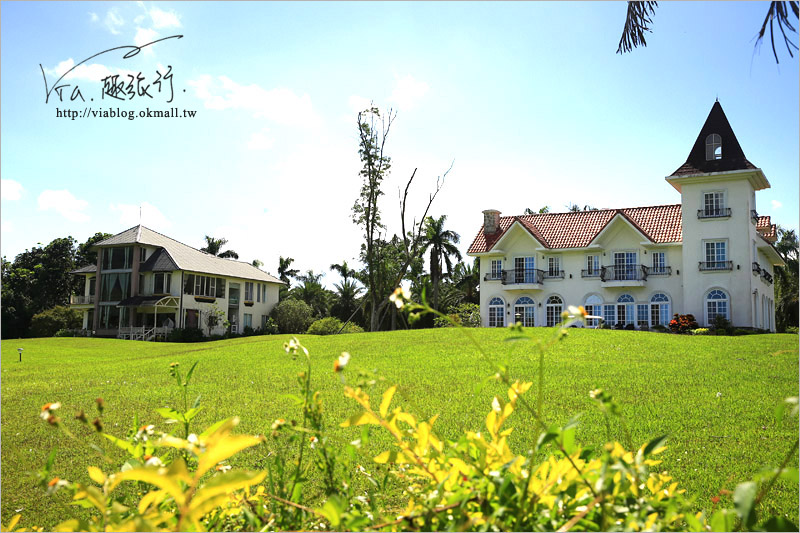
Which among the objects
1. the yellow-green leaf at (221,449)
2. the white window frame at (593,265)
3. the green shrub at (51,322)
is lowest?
the green shrub at (51,322)

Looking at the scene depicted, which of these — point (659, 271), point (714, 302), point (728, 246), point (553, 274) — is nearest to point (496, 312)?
point (553, 274)

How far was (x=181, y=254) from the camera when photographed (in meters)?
36.9

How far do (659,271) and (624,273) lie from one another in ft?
4.87

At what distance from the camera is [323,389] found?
894 cm

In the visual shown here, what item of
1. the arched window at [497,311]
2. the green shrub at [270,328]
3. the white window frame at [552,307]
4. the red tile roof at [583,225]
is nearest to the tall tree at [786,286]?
the red tile roof at [583,225]

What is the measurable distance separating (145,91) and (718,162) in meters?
26.1

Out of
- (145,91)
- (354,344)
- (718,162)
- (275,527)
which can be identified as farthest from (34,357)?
(718,162)

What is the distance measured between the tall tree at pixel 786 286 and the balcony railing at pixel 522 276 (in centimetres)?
1838

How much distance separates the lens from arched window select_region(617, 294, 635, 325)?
27641mm

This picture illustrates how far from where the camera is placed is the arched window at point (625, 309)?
27.6 meters

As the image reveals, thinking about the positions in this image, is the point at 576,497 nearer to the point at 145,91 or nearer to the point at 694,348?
the point at 145,91

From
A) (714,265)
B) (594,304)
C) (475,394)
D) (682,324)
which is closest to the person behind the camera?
A: (475,394)

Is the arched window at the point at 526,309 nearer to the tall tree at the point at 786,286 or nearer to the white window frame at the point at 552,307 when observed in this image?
the white window frame at the point at 552,307

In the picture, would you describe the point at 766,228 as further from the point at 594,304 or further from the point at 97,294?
the point at 97,294
